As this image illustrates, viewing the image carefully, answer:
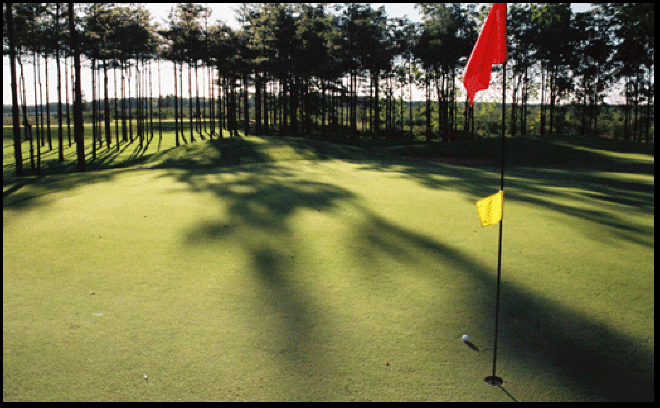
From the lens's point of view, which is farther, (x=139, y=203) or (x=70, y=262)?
(x=139, y=203)

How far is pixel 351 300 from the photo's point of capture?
15.6ft

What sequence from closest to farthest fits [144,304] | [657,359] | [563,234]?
[657,359] → [144,304] → [563,234]

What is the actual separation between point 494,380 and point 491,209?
1313mm

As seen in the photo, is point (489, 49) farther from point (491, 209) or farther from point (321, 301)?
point (321, 301)

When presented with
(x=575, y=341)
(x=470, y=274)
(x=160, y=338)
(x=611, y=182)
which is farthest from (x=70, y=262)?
(x=611, y=182)

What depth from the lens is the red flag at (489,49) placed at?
343cm

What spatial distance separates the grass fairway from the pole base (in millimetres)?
51

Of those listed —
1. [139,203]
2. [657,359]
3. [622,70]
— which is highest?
[622,70]

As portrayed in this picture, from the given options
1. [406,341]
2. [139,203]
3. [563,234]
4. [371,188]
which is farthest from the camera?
[371,188]

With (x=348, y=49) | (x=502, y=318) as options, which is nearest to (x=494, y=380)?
(x=502, y=318)

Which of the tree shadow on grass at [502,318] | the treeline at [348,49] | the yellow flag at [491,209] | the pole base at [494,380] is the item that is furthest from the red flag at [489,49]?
the treeline at [348,49]

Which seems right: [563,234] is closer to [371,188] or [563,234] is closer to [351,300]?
[351,300]

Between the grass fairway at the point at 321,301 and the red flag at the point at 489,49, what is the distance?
219cm

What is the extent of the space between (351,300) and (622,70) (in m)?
50.0
